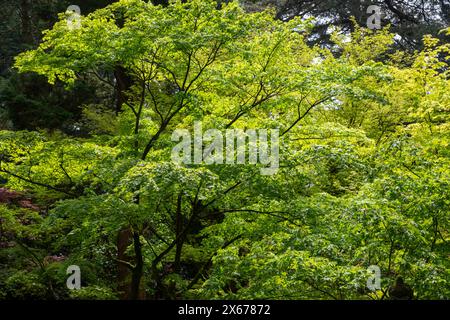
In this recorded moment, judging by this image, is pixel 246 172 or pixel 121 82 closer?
pixel 246 172

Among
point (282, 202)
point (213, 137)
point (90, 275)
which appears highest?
point (213, 137)

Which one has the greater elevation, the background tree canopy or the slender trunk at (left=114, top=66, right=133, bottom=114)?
the slender trunk at (left=114, top=66, right=133, bottom=114)

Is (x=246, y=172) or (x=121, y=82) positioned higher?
(x=121, y=82)

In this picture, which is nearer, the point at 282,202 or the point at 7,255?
the point at 282,202

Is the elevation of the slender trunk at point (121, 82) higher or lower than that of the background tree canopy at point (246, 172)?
higher

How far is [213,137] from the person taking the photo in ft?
24.4

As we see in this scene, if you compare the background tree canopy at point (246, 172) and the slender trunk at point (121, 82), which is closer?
the background tree canopy at point (246, 172)

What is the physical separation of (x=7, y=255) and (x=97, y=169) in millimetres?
5366

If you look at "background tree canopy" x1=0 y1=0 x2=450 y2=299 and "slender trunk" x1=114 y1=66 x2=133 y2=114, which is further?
"slender trunk" x1=114 y1=66 x2=133 y2=114
